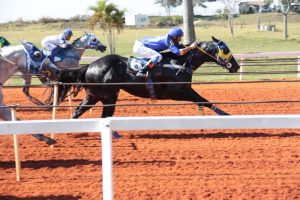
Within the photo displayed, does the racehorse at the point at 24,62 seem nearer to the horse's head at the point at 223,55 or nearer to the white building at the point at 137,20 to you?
the horse's head at the point at 223,55

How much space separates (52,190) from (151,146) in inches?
101

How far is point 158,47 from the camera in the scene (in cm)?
956

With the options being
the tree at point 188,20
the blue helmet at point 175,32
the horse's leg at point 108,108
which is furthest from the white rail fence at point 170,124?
the tree at point 188,20

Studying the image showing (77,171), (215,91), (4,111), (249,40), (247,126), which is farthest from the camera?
(249,40)

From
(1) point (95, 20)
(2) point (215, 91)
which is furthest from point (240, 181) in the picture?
(1) point (95, 20)

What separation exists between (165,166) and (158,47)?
11.0ft

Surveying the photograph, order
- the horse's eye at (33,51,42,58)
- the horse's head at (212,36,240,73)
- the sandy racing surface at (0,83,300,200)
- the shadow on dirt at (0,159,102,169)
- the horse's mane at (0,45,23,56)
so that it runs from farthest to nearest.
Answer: the horse's eye at (33,51,42,58)
the horse's mane at (0,45,23,56)
the horse's head at (212,36,240,73)
the shadow on dirt at (0,159,102,169)
the sandy racing surface at (0,83,300,200)

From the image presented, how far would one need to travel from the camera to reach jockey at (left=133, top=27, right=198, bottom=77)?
30.6 feet

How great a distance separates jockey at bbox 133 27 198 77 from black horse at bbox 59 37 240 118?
16 centimetres

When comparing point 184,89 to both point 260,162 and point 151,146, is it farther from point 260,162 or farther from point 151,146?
point 260,162

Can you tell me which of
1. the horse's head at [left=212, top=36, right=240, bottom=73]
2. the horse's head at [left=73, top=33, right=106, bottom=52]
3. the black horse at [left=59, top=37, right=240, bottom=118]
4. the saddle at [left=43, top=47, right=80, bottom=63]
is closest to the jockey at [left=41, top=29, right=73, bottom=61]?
the saddle at [left=43, top=47, right=80, bottom=63]

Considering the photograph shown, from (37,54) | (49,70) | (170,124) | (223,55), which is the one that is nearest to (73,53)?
(37,54)

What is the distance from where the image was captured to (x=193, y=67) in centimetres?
971

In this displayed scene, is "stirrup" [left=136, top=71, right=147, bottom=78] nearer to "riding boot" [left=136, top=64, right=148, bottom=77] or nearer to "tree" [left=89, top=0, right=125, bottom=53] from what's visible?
"riding boot" [left=136, top=64, right=148, bottom=77]
